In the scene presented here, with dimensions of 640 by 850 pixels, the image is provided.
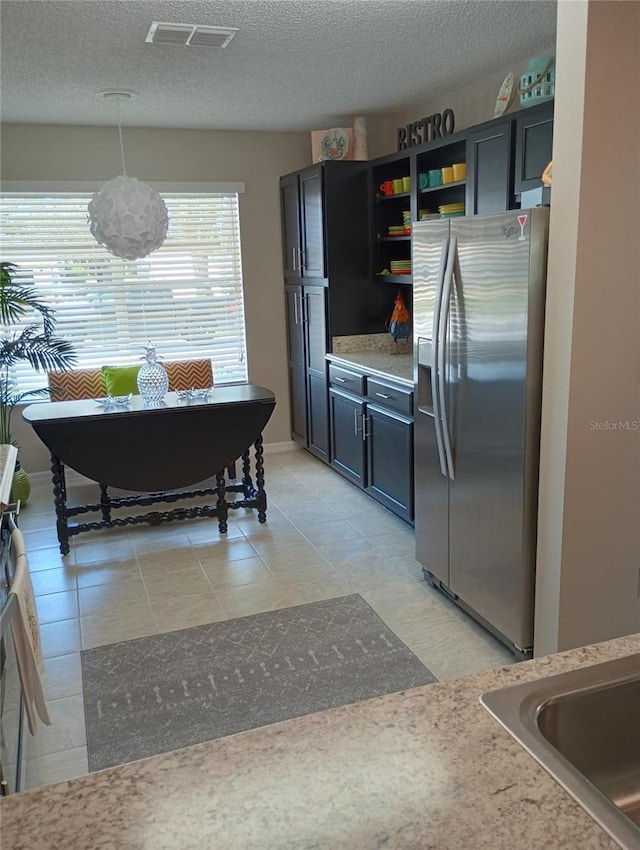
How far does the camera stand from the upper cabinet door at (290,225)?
541 cm

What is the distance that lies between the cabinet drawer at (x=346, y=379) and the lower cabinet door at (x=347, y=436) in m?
0.06

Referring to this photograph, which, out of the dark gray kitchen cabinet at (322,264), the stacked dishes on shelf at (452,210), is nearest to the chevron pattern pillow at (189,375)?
the dark gray kitchen cabinet at (322,264)

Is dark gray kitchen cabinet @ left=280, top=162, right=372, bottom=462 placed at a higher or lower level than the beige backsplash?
higher

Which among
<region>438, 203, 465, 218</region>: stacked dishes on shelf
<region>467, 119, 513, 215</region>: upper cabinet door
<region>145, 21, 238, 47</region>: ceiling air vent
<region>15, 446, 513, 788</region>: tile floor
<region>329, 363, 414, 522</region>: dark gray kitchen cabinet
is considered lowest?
<region>15, 446, 513, 788</region>: tile floor

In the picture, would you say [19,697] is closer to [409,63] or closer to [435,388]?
[435,388]

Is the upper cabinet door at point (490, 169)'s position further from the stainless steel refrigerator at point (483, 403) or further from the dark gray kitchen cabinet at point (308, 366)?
the dark gray kitchen cabinet at point (308, 366)

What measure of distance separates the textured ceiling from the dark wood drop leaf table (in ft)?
5.66

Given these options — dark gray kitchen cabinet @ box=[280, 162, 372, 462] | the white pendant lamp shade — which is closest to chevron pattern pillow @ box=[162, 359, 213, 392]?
dark gray kitchen cabinet @ box=[280, 162, 372, 462]

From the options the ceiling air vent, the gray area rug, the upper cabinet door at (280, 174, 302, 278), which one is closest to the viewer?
the gray area rug

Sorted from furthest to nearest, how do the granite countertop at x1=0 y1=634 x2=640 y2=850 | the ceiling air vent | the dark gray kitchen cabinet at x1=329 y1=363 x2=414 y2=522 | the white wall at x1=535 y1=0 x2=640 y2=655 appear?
the dark gray kitchen cabinet at x1=329 y1=363 x2=414 y2=522
the ceiling air vent
the white wall at x1=535 y1=0 x2=640 y2=655
the granite countertop at x1=0 y1=634 x2=640 y2=850

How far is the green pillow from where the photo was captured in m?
4.88

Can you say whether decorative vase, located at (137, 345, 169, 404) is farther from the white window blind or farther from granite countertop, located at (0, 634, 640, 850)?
granite countertop, located at (0, 634, 640, 850)

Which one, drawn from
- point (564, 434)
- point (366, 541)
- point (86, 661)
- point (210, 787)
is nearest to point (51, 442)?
point (86, 661)

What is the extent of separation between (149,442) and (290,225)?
2439mm
